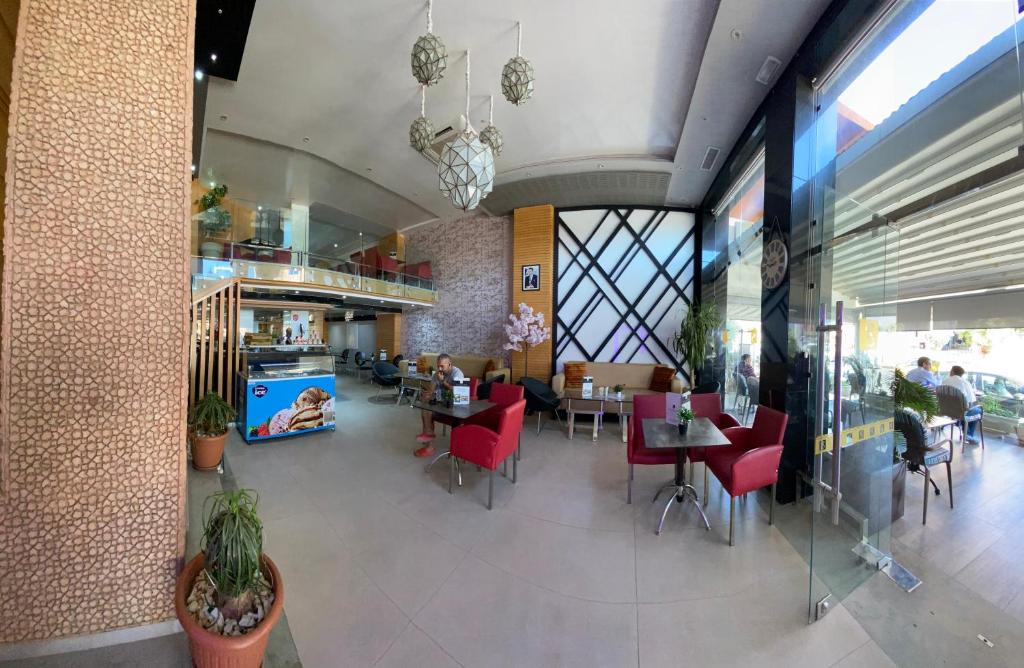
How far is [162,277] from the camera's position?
5.07 feet

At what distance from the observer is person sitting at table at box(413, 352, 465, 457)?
151 inches

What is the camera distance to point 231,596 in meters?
→ 1.33

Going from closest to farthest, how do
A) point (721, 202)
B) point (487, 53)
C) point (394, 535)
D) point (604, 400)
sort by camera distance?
point (394, 535) < point (487, 53) < point (604, 400) < point (721, 202)

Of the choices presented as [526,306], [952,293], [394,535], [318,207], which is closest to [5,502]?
[394,535]

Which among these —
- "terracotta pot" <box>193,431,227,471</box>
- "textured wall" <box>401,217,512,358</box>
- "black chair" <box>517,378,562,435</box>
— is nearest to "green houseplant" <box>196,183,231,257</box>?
"textured wall" <box>401,217,512,358</box>

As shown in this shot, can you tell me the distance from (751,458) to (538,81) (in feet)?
14.1

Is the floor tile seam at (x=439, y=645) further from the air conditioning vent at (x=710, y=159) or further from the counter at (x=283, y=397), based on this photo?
the air conditioning vent at (x=710, y=159)

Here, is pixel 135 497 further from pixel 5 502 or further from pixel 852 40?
pixel 852 40

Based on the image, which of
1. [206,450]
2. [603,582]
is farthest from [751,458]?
[206,450]

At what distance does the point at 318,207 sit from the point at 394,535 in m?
10.4

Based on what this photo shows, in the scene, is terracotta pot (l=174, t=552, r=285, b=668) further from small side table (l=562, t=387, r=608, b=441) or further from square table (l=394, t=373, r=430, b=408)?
square table (l=394, t=373, r=430, b=408)

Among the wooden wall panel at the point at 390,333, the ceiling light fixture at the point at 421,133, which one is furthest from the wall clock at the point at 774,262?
the wooden wall panel at the point at 390,333

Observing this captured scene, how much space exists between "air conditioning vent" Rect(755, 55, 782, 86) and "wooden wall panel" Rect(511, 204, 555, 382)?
14.2 feet

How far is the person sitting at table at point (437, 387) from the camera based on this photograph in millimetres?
3840
